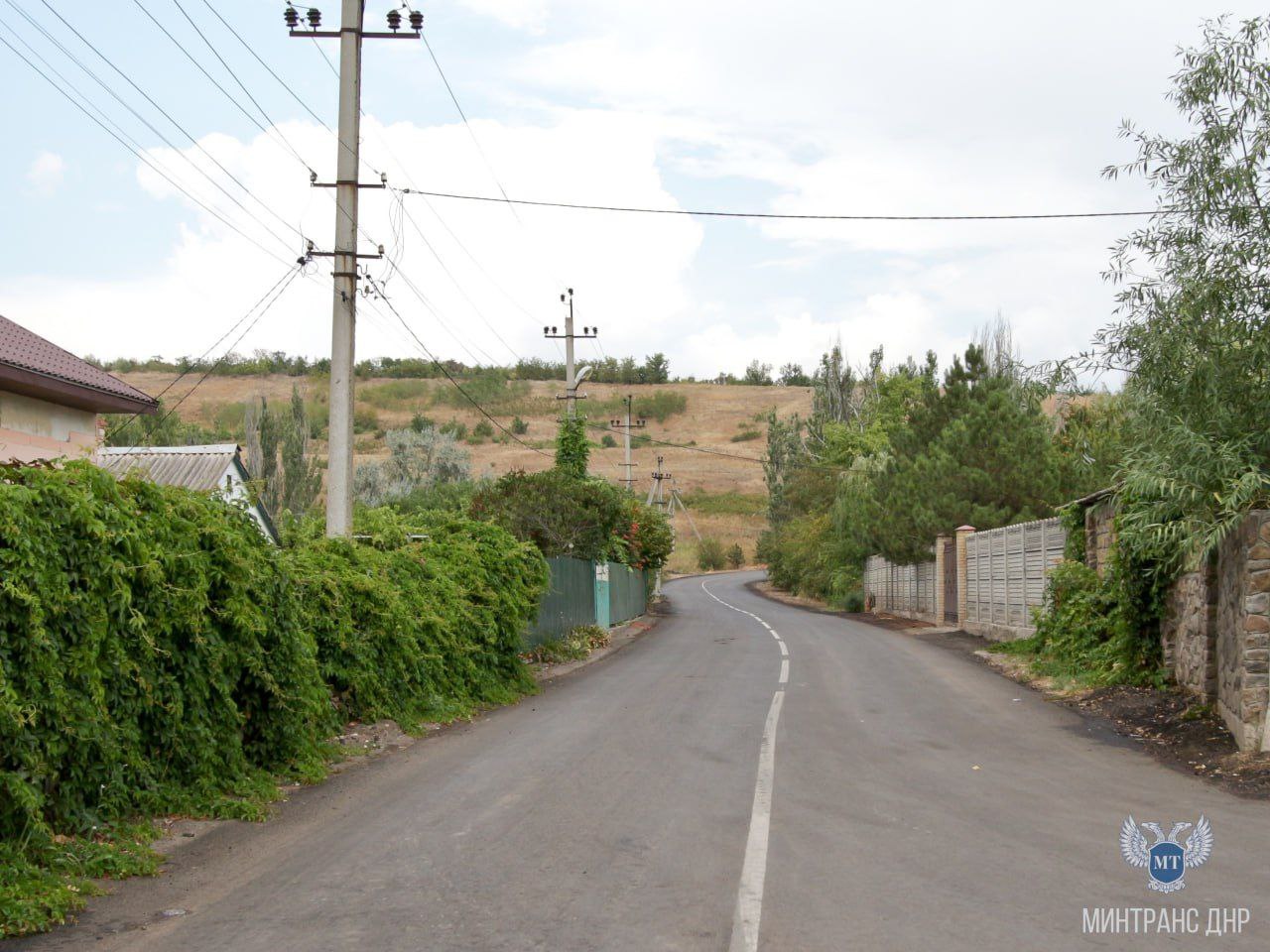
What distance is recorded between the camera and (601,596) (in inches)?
1248

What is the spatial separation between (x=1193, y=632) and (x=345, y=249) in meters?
12.3

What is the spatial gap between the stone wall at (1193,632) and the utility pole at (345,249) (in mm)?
10833

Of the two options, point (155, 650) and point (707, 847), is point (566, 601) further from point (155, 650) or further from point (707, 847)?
point (707, 847)

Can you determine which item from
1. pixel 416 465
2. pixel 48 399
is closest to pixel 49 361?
pixel 48 399

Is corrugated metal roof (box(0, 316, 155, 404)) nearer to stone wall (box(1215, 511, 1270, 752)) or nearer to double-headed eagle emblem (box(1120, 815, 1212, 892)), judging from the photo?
double-headed eagle emblem (box(1120, 815, 1212, 892))

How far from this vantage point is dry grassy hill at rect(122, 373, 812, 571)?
345 ft

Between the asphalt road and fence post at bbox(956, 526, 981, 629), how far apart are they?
17692 mm

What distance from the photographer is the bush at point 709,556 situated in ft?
316

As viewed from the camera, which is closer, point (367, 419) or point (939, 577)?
point (939, 577)

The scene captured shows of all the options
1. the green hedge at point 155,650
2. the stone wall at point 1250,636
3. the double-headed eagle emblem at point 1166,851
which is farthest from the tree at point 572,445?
the double-headed eagle emblem at point 1166,851

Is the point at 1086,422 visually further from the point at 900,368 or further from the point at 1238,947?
the point at 1238,947

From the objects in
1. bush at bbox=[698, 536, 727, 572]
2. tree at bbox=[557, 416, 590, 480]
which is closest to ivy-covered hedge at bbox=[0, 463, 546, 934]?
tree at bbox=[557, 416, 590, 480]

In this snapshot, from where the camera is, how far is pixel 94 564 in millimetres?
Result: 7316

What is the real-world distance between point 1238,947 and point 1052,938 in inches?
33.9
